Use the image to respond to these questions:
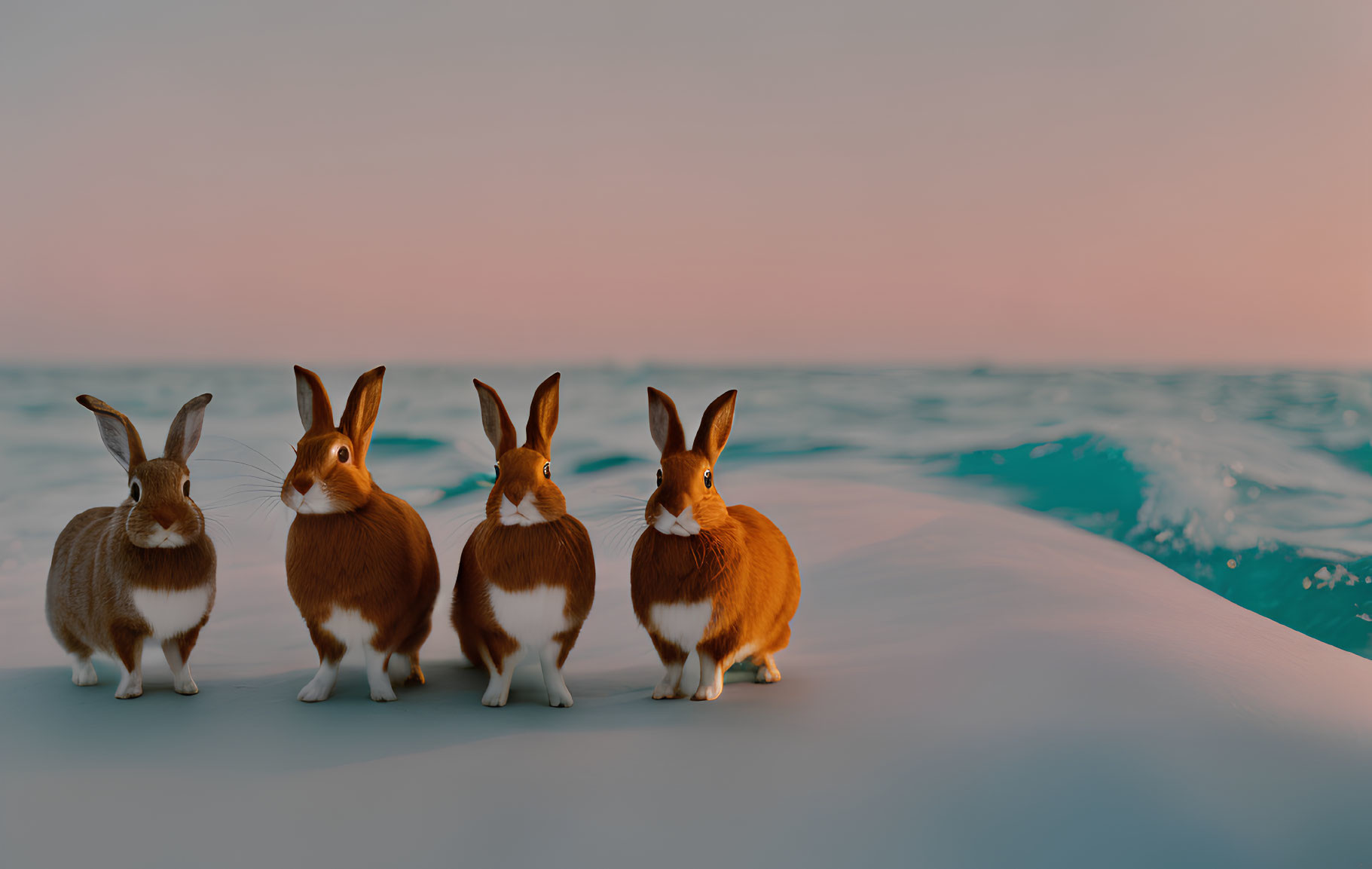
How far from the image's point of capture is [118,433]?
10.3 feet

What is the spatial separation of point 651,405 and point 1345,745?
246cm

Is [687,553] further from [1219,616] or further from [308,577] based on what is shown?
[1219,616]

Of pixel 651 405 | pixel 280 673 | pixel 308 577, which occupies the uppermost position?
pixel 651 405

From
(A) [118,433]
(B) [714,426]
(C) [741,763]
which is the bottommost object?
(C) [741,763]

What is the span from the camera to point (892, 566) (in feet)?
15.5

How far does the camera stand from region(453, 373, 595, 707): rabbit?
9.62ft

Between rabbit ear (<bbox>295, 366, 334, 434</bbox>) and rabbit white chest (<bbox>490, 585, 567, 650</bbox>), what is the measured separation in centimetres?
79

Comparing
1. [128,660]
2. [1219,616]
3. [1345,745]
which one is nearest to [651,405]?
[128,660]

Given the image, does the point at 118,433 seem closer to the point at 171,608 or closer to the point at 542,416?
the point at 171,608

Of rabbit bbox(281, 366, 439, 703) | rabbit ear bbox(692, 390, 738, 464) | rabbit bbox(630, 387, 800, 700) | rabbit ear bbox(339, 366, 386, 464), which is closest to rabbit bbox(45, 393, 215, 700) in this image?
rabbit bbox(281, 366, 439, 703)

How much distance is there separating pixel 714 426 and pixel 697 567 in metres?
0.47

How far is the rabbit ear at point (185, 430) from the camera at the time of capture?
10.3 ft

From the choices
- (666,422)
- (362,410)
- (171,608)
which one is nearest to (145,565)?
(171,608)

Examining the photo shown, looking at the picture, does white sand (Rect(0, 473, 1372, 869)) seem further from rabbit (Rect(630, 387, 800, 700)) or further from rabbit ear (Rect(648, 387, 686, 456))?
rabbit ear (Rect(648, 387, 686, 456))
